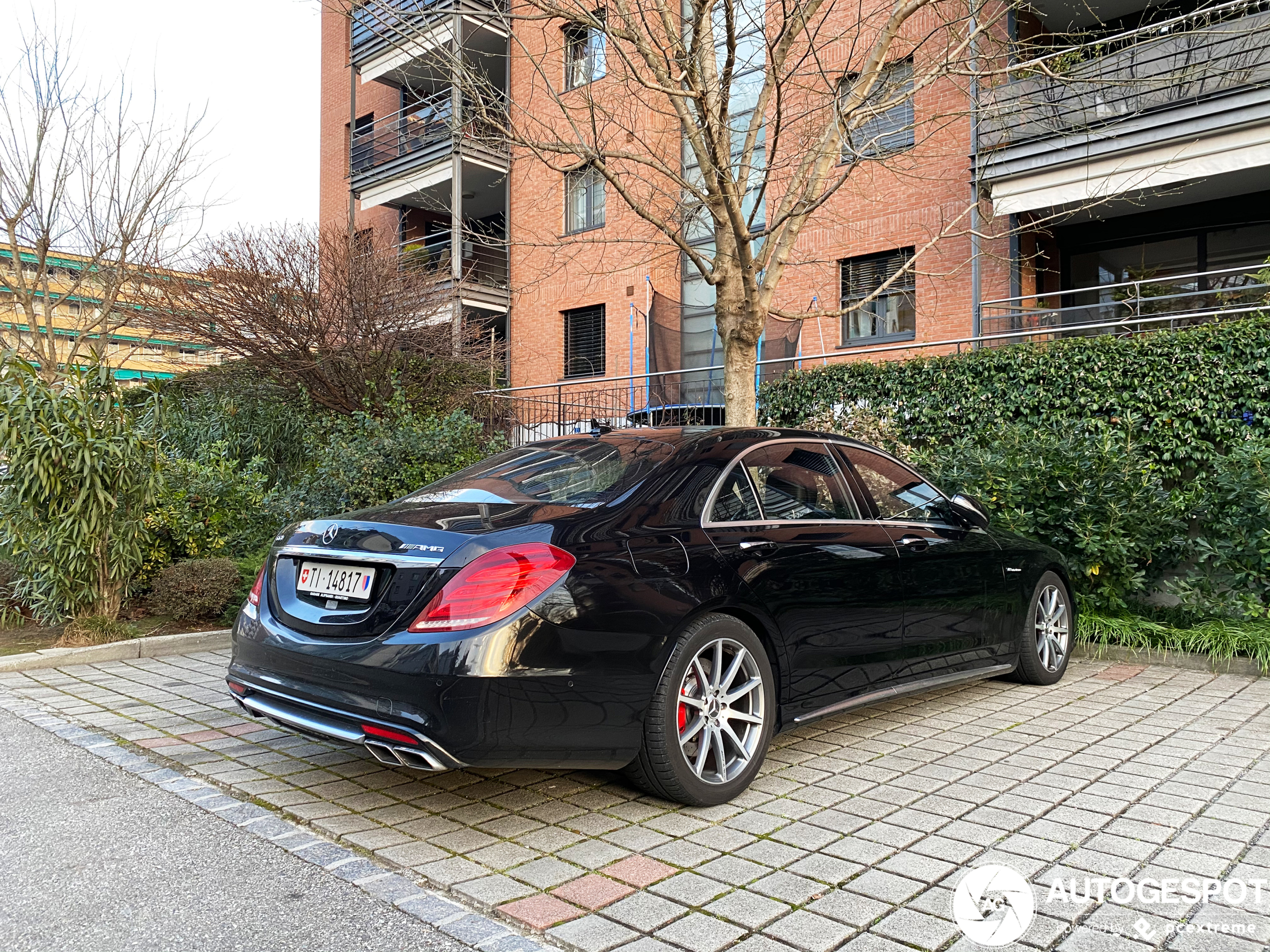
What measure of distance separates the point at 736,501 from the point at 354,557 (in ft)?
5.29

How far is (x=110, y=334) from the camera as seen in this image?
530 inches

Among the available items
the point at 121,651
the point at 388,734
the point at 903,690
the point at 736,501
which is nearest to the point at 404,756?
the point at 388,734

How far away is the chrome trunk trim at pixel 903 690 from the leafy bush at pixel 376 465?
5.22 m

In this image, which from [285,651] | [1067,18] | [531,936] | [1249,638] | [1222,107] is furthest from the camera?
[1067,18]

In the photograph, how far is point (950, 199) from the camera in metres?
14.6

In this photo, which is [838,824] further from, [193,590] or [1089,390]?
[1089,390]

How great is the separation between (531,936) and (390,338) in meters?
10.2

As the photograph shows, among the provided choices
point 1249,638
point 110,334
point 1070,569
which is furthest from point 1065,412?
point 110,334

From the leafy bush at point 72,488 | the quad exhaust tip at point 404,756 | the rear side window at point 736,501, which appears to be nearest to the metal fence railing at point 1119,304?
the rear side window at point 736,501

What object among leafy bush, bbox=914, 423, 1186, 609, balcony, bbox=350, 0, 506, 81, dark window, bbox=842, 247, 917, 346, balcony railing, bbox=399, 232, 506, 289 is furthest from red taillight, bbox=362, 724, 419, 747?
balcony railing, bbox=399, 232, 506, 289

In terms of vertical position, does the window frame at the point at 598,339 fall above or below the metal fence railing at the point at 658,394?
above

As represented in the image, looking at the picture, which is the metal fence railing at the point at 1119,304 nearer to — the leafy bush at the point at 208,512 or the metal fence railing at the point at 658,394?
the metal fence railing at the point at 658,394

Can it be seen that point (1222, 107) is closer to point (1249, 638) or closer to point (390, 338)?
point (1249, 638)

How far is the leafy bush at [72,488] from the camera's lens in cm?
640
